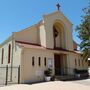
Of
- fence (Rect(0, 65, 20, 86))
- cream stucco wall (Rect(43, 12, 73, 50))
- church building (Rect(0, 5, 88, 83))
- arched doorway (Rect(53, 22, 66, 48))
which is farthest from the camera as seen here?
arched doorway (Rect(53, 22, 66, 48))

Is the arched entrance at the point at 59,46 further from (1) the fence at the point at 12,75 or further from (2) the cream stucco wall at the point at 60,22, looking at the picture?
(1) the fence at the point at 12,75

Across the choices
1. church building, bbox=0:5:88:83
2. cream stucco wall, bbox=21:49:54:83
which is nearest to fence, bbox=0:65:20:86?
church building, bbox=0:5:88:83

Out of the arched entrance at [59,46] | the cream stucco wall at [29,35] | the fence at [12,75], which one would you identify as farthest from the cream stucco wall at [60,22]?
the fence at [12,75]

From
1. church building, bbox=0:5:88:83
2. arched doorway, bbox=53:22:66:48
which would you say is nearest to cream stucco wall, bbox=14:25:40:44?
church building, bbox=0:5:88:83

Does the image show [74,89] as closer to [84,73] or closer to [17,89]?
[17,89]

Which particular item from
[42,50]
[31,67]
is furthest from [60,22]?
[31,67]

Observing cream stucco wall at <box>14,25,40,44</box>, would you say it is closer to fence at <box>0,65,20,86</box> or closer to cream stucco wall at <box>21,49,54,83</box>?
cream stucco wall at <box>21,49,54,83</box>

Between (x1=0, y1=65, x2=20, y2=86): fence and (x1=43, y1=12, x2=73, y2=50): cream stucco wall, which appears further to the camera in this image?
(x1=43, y1=12, x2=73, y2=50): cream stucco wall

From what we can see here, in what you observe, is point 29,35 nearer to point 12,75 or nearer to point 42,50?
point 42,50

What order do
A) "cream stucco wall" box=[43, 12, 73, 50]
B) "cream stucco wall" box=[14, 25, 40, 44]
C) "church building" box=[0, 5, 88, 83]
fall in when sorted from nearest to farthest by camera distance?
"church building" box=[0, 5, 88, 83] → "cream stucco wall" box=[14, 25, 40, 44] → "cream stucco wall" box=[43, 12, 73, 50]

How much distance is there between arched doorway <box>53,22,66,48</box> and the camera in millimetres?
29375

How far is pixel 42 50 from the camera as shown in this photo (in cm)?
2416

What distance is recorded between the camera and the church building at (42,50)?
2248 centimetres

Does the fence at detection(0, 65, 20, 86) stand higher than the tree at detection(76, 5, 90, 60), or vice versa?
the tree at detection(76, 5, 90, 60)
